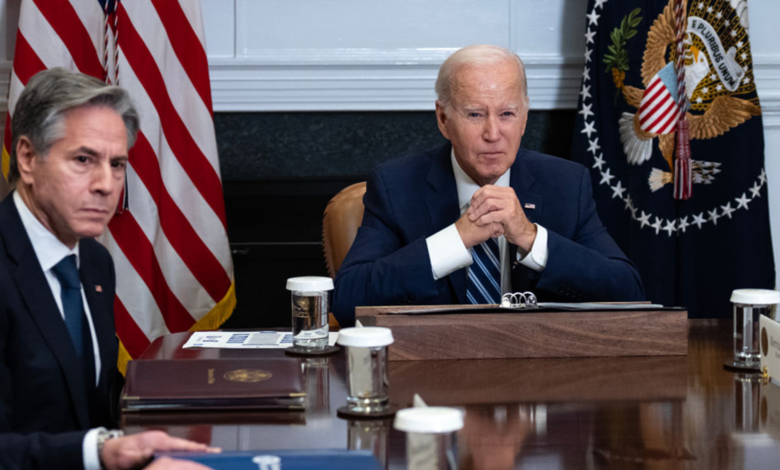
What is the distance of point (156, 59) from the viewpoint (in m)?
3.48

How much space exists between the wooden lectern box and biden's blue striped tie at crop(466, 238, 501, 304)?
1.68 feet

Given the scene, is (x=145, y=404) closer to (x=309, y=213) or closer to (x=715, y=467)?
(x=715, y=467)

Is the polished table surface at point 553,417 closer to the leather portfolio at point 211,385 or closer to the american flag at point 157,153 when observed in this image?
the leather portfolio at point 211,385

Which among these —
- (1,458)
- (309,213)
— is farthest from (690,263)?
(1,458)

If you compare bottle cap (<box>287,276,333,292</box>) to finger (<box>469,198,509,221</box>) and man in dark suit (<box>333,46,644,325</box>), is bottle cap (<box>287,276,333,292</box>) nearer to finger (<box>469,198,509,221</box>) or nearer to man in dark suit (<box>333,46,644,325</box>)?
man in dark suit (<box>333,46,644,325</box>)

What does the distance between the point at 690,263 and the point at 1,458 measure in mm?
Result: 3033

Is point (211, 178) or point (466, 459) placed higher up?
point (211, 178)

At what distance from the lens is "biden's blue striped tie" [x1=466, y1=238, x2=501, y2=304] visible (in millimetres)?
2418

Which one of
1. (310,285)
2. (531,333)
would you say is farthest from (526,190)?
(310,285)

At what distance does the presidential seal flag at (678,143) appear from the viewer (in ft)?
11.8

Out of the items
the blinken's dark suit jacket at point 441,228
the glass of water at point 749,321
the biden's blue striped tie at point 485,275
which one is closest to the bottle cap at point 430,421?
the glass of water at point 749,321

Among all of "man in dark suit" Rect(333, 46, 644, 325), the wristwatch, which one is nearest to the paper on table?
"man in dark suit" Rect(333, 46, 644, 325)

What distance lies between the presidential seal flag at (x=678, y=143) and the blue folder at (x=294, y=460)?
276 cm

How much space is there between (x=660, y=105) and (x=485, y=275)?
4.99ft
